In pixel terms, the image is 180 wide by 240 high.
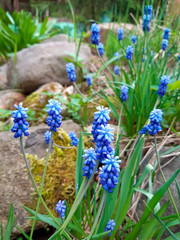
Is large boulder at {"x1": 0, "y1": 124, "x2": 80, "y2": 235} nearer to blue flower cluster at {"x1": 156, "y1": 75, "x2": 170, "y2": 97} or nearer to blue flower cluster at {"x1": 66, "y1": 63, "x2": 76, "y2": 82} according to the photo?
blue flower cluster at {"x1": 66, "y1": 63, "x2": 76, "y2": 82}

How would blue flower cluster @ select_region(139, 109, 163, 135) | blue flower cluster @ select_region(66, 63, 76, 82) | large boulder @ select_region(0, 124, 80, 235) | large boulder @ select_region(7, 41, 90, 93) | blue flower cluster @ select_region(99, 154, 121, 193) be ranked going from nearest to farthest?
blue flower cluster @ select_region(99, 154, 121, 193) → blue flower cluster @ select_region(139, 109, 163, 135) → large boulder @ select_region(0, 124, 80, 235) → blue flower cluster @ select_region(66, 63, 76, 82) → large boulder @ select_region(7, 41, 90, 93)

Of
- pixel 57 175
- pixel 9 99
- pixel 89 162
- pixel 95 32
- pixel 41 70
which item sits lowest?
pixel 9 99

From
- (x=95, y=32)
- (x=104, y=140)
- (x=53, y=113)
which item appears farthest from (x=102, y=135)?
(x=95, y=32)

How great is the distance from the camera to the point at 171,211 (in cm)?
161

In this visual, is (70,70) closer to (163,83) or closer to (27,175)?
(163,83)

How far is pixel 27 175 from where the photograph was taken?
181cm

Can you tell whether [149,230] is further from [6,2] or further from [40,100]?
[6,2]

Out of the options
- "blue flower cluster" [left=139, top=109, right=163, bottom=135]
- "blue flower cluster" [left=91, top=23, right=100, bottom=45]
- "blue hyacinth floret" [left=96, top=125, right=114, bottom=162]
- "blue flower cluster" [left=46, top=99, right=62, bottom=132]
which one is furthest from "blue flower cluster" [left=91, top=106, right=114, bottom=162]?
"blue flower cluster" [left=91, top=23, right=100, bottom=45]

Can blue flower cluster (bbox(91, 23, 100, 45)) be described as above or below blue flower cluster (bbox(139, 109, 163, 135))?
above

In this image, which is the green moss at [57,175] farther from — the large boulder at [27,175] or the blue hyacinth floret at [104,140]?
the blue hyacinth floret at [104,140]

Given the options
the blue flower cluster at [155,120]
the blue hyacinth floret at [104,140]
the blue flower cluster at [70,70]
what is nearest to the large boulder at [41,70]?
the blue flower cluster at [70,70]

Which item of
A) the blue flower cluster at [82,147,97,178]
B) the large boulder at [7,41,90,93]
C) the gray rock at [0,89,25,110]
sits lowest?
the gray rock at [0,89,25,110]

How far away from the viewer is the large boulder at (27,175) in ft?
5.45

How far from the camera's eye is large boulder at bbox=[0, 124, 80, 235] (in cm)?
166
